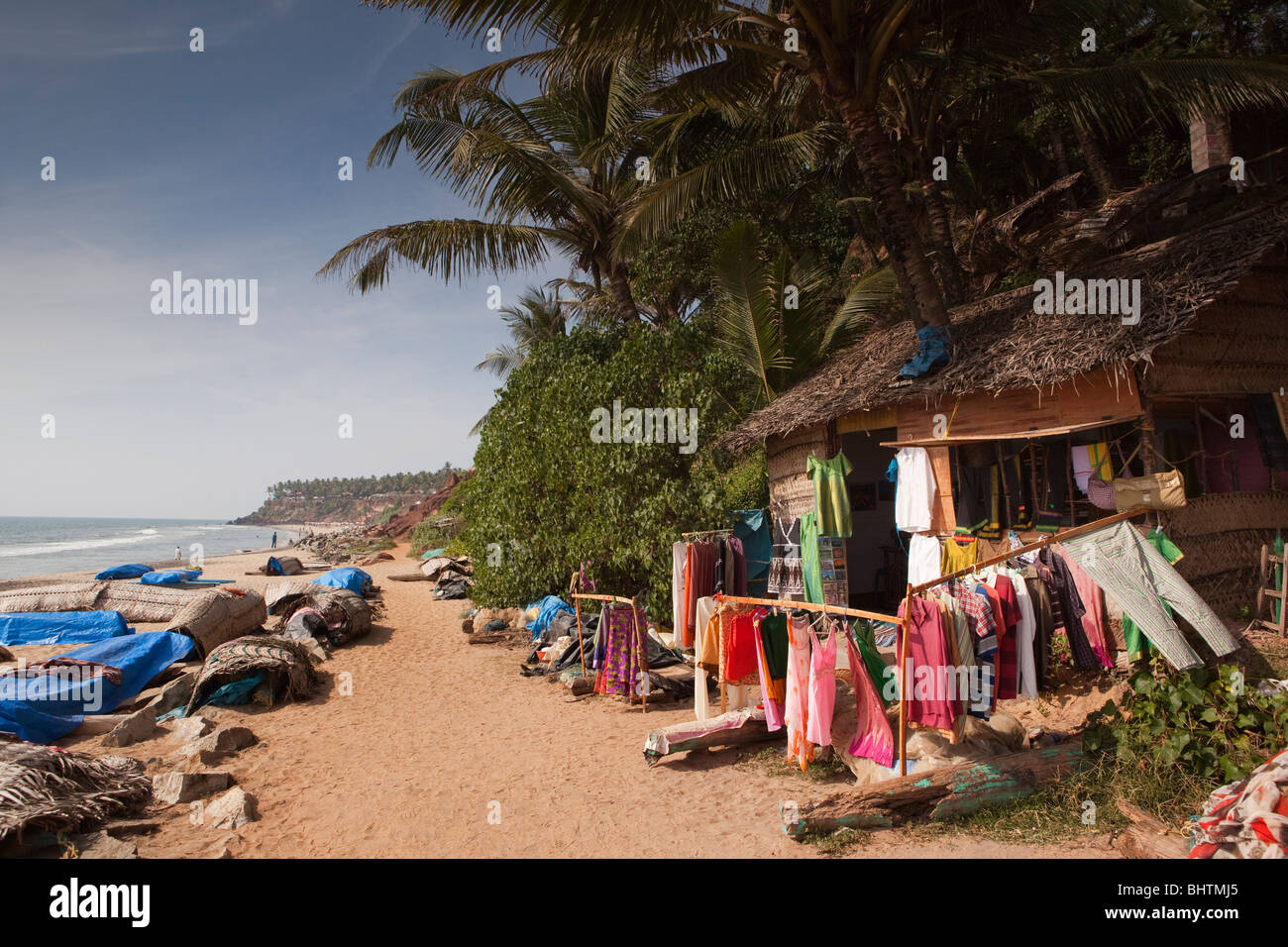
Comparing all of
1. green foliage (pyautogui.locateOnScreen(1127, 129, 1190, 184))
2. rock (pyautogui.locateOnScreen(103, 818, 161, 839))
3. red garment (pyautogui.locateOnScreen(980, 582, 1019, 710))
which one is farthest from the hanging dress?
green foliage (pyautogui.locateOnScreen(1127, 129, 1190, 184))

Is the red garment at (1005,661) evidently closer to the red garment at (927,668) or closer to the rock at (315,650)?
the red garment at (927,668)

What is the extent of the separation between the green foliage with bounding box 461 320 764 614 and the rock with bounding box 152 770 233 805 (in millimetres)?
5757

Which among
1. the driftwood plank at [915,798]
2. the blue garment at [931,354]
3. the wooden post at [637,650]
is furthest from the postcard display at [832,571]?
the driftwood plank at [915,798]

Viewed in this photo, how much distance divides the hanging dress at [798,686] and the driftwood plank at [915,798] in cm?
88

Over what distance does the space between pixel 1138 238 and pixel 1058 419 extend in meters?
8.55

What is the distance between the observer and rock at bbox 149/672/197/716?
349 inches

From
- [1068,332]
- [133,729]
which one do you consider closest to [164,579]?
[133,729]

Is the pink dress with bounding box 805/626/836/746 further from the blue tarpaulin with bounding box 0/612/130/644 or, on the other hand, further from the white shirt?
the blue tarpaulin with bounding box 0/612/130/644

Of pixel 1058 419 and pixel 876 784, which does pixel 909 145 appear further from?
pixel 876 784

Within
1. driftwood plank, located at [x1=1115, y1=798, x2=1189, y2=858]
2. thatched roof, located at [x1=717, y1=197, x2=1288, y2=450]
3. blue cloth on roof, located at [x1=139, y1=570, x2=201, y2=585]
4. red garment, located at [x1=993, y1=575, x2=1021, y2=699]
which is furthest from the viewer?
blue cloth on roof, located at [x1=139, y1=570, x2=201, y2=585]

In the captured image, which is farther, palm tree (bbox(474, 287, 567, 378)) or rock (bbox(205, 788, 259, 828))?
palm tree (bbox(474, 287, 567, 378))

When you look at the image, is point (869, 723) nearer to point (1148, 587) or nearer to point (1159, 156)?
point (1148, 587)

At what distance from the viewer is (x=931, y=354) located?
8602 millimetres

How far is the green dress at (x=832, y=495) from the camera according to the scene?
9.47 m
